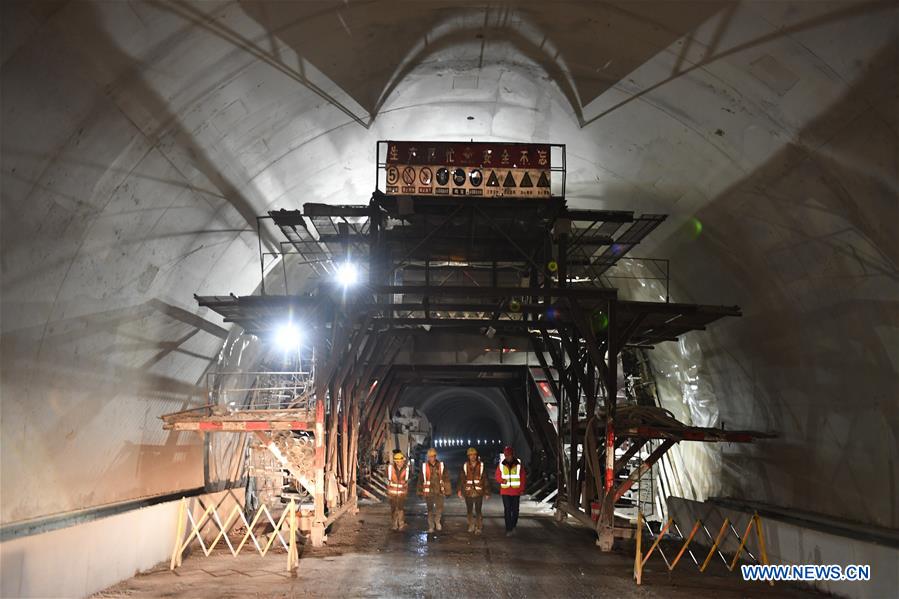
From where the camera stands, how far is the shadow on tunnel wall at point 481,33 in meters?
9.31

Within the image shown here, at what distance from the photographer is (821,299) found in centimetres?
1129

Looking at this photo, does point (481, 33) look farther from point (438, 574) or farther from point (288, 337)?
point (288, 337)

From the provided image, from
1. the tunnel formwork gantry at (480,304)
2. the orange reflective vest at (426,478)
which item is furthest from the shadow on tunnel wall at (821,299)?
the orange reflective vest at (426,478)

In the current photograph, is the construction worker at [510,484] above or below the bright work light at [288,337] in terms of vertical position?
below

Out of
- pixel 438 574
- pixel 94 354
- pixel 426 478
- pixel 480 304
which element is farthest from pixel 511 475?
pixel 94 354

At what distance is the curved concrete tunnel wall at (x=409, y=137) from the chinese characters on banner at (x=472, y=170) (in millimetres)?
731

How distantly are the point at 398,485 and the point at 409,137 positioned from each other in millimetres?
6850

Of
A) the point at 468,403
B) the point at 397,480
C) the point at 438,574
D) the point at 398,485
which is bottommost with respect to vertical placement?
the point at 438,574

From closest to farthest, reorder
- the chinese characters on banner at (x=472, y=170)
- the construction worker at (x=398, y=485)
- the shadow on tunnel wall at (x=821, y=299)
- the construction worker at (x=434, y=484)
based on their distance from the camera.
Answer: the shadow on tunnel wall at (x=821, y=299) → the chinese characters on banner at (x=472, y=170) → the construction worker at (x=434, y=484) → the construction worker at (x=398, y=485)

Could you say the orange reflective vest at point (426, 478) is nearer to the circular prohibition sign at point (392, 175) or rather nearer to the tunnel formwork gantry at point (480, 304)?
the tunnel formwork gantry at point (480, 304)

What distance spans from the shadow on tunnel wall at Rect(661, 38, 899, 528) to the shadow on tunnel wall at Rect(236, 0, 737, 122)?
2343 mm

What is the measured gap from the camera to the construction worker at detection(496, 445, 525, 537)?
1448 cm

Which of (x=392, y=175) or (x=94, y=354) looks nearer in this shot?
(x=94, y=354)

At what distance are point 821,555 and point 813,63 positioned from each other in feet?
21.2
